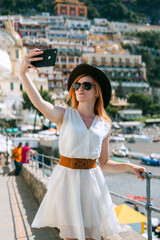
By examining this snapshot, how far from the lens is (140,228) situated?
26.5ft

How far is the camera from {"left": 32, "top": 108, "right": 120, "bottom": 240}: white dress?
1.78m

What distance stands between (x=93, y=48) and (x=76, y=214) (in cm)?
7923

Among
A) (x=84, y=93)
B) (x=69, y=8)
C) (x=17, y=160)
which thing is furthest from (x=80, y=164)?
(x=69, y=8)

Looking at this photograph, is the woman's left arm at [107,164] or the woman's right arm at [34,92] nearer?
the woman's right arm at [34,92]

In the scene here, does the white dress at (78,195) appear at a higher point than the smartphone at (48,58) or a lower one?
lower

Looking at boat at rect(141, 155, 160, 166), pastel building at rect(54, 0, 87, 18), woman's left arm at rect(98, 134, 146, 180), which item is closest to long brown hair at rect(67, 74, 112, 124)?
woman's left arm at rect(98, 134, 146, 180)

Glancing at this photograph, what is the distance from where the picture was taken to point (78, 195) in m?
1.77

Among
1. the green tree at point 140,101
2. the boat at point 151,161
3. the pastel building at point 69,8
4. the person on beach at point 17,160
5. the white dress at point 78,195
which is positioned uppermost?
the pastel building at point 69,8

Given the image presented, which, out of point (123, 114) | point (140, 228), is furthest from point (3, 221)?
point (123, 114)

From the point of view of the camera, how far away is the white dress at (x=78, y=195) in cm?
178

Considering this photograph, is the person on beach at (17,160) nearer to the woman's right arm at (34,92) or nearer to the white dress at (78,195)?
the white dress at (78,195)

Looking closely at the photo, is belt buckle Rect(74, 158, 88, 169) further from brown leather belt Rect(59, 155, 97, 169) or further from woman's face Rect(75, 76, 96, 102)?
woman's face Rect(75, 76, 96, 102)

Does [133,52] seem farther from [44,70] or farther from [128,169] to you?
[128,169]

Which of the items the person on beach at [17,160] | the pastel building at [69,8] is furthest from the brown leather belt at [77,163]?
the pastel building at [69,8]
